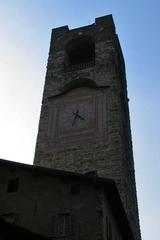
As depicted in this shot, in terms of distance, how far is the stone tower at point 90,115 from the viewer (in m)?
21.5

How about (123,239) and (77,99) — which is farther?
(77,99)

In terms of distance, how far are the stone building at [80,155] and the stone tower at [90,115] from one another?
5 cm

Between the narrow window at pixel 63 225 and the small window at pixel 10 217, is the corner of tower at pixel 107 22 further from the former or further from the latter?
the narrow window at pixel 63 225

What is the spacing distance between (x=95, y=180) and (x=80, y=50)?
1811 cm

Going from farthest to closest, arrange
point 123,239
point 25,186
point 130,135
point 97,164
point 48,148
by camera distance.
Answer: point 130,135 → point 48,148 → point 97,164 → point 123,239 → point 25,186

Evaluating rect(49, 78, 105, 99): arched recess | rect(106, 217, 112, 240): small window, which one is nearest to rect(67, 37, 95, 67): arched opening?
rect(49, 78, 105, 99): arched recess

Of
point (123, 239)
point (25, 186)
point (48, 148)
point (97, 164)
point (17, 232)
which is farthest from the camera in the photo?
point (48, 148)

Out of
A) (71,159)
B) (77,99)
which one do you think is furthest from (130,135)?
(71,159)

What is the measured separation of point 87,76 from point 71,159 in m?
6.09

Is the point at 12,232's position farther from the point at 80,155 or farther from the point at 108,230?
the point at 80,155

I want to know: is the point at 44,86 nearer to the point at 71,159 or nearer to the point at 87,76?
the point at 87,76

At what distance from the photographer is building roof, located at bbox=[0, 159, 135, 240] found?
1371 cm

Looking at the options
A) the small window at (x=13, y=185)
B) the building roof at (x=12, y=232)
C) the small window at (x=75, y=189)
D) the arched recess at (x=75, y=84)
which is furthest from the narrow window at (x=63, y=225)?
the arched recess at (x=75, y=84)

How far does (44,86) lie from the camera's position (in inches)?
1057
